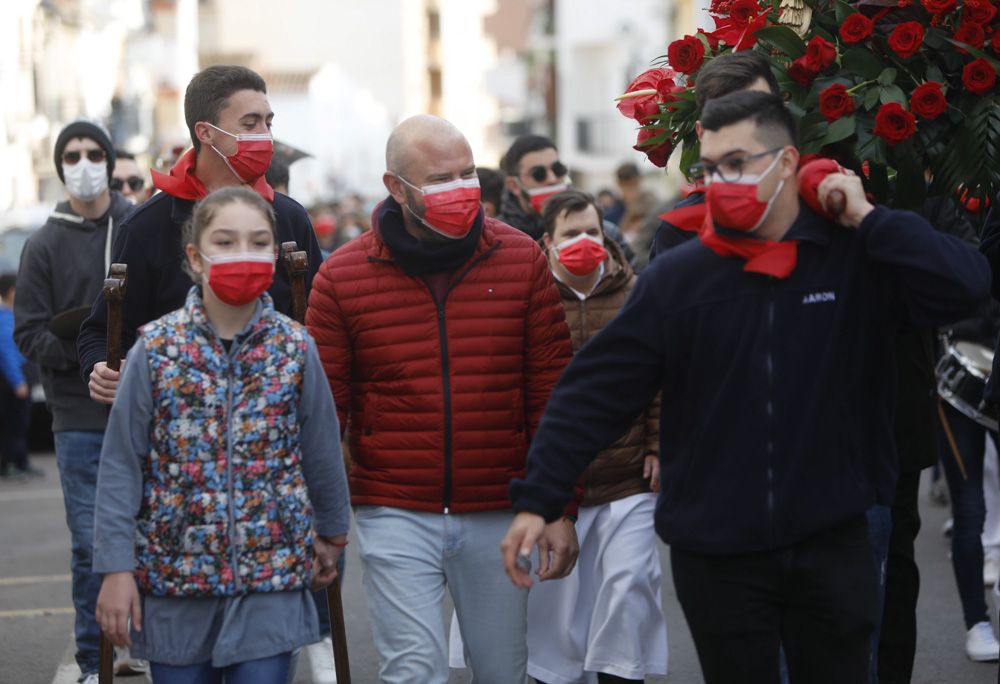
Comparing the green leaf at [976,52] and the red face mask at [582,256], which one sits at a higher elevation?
the green leaf at [976,52]

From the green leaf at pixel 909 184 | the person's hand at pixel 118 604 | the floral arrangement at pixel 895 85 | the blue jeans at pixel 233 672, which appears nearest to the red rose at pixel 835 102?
the floral arrangement at pixel 895 85

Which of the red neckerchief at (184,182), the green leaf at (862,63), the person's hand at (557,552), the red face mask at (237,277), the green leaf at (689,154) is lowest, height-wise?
the person's hand at (557,552)

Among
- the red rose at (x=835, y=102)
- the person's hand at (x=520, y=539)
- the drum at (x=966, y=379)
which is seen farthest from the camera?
the drum at (x=966, y=379)

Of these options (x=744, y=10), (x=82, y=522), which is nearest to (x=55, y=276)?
(x=82, y=522)

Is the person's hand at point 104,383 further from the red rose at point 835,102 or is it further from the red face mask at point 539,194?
the red face mask at point 539,194

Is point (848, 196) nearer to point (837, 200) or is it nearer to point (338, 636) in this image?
point (837, 200)

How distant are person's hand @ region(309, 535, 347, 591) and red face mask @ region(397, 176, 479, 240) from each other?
37.6 inches

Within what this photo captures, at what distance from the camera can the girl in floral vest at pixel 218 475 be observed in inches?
173

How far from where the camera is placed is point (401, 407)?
5086 mm

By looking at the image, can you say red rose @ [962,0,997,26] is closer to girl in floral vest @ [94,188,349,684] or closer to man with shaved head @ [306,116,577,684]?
man with shaved head @ [306,116,577,684]

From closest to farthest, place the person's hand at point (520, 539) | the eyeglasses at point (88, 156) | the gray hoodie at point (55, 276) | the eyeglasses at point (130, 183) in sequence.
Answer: the person's hand at point (520, 539) < the gray hoodie at point (55, 276) < the eyeglasses at point (88, 156) < the eyeglasses at point (130, 183)

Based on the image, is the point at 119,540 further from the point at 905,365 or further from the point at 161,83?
the point at 161,83

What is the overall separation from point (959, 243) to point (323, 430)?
1677 millimetres

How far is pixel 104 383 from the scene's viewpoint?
Answer: 549 centimetres
